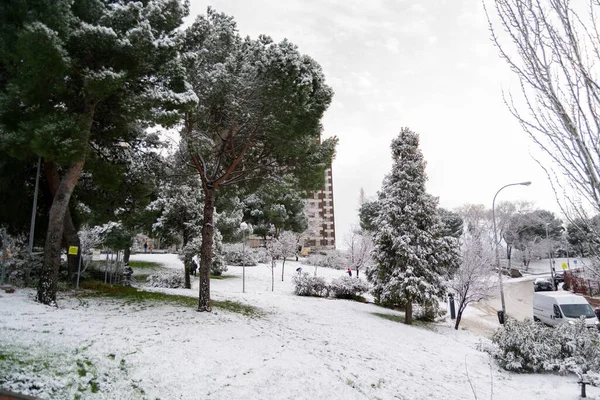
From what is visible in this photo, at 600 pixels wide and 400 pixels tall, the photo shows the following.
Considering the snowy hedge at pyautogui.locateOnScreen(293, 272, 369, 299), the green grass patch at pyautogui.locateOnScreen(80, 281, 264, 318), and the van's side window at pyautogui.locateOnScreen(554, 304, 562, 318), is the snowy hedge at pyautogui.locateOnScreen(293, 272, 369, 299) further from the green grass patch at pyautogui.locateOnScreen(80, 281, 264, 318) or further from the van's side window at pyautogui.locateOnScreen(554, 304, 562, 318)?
the van's side window at pyautogui.locateOnScreen(554, 304, 562, 318)

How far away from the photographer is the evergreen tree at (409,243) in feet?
55.4

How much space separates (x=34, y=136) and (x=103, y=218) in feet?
26.3

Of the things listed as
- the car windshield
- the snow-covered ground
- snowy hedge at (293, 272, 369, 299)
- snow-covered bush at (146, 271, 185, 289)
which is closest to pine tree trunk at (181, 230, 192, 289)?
snow-covered bush at (146, 271, 185, 289)

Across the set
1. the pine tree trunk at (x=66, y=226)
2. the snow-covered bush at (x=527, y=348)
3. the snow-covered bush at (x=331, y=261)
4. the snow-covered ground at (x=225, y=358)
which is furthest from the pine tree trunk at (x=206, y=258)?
the snow-covered bush at (x=331, y=261)

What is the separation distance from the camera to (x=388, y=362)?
31.6 feet

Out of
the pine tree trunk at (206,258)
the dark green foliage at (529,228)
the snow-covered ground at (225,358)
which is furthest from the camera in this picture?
the dark green foliage at (529,228)

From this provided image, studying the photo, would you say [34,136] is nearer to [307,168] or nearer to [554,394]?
[307,168]

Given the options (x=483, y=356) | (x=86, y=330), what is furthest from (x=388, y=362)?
(x=86, y=330)

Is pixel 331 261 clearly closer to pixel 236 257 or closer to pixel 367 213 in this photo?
pixel 236 257

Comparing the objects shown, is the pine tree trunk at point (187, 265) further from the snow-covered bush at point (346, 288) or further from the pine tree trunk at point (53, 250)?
the pine tree trunk at point (53, 250)

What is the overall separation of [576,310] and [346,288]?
11677 mm

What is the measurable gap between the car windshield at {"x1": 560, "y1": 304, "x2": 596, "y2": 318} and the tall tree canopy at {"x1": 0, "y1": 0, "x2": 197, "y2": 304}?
1958 centimetres

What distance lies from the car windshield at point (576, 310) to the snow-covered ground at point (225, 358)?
8.08 meters

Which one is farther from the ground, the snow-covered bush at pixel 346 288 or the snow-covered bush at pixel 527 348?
the snow-covered bush at pixel 346 288
